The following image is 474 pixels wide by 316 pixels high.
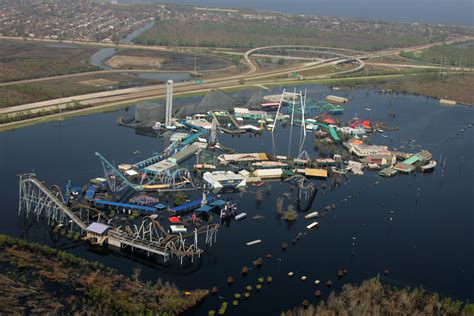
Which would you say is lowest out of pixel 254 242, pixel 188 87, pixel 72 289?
pixel 72 289

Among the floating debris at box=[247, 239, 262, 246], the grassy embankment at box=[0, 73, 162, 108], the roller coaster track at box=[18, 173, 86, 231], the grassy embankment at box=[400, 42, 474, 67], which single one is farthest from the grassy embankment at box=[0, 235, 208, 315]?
the grassy embankment at box=[400, 42, 474, 67]

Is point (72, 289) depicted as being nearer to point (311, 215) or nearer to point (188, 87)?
point (311, 215)

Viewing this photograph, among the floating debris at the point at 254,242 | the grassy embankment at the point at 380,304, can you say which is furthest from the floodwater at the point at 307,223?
the grassy embankment at the point at 380,304

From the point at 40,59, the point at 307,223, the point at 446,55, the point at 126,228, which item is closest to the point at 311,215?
the point at 307,223

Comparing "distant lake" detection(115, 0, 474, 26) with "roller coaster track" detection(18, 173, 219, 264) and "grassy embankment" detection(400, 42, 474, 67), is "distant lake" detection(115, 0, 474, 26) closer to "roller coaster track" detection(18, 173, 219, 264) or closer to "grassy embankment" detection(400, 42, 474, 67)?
"grassy embankment" detection(400, 42, 474, 67)

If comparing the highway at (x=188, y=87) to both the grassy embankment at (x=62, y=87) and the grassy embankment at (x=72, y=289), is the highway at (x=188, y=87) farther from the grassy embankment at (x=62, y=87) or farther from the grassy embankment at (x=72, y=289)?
the grassy embankment at (x=72, y=289)
